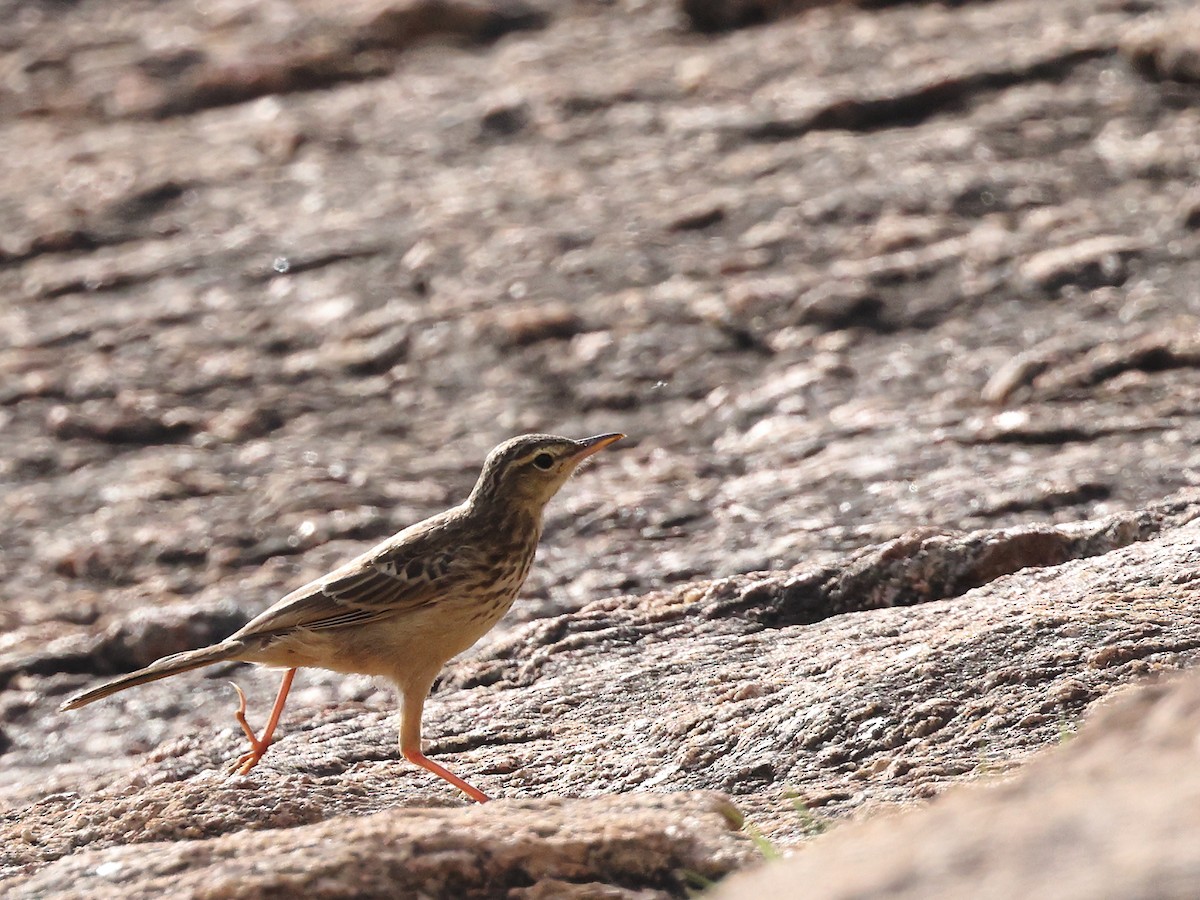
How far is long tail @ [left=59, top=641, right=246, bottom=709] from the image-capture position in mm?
5938

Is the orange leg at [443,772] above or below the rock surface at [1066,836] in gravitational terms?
below

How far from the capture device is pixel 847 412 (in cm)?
891

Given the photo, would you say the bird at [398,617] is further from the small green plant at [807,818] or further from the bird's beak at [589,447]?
the small green plant at [807,818]

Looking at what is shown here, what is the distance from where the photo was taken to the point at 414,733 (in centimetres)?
579

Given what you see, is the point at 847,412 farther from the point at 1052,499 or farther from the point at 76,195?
the point at 76,195

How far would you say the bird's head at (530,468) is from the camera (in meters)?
6.64

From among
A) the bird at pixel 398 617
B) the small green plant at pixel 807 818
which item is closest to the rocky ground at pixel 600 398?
the small green plant at pixel 807 818

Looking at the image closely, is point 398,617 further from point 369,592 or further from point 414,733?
point 414,733

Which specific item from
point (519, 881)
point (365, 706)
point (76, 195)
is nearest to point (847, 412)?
point (365, 706)

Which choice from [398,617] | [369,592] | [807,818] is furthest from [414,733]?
[807,818]

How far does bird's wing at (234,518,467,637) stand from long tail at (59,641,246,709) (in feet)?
0.32

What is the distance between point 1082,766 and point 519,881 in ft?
4.91

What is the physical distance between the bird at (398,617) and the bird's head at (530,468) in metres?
0.11

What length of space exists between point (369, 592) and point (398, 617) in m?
0.16
